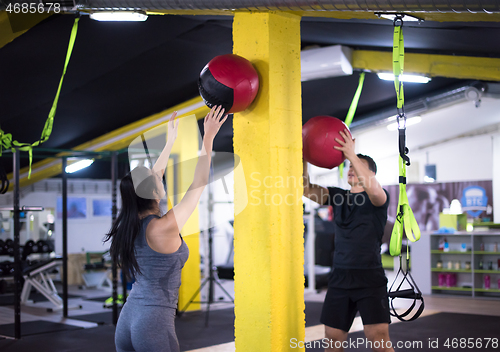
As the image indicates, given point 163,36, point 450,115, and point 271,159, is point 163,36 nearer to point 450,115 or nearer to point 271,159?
point 271,159

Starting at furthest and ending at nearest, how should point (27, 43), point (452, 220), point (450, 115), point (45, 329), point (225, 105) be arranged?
1. point (450, 115)
2. point (452, 220)
3. point (45, 329)
4. point (27, 43)
5. point (225, 105)

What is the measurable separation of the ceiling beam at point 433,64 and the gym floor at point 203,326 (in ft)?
9.13

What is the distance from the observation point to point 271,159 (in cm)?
307

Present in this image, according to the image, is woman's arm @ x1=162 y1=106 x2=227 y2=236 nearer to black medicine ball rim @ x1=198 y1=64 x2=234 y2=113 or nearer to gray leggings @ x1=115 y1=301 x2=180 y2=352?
gray leggings @ x1=115 y1=301 x2=180 y2=352

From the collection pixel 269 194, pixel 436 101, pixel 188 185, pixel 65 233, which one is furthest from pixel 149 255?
Answer: pixel 436 101

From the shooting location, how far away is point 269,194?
3.07m

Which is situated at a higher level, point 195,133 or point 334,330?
point 195,133

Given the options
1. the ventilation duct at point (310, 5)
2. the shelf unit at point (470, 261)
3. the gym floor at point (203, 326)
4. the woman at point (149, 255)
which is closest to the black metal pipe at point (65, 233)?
the gym floor at point (203, 326)

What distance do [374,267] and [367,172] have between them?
0.56 meters

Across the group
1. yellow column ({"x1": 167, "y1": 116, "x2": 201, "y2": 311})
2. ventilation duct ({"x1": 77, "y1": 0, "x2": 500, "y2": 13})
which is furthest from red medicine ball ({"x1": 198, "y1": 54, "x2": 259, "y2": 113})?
yellow column ({"x1": 167, "y1": 116, "x2": 201, "y2": 311})

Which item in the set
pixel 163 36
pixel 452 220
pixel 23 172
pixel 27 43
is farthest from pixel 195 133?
pixel 452 220

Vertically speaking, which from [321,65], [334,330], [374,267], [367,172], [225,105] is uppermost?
[321,65]

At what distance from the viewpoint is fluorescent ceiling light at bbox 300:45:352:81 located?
17.1ft

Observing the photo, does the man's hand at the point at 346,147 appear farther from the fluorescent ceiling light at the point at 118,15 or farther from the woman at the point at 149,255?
the fluorescent ceiling light at the point at 118,15
